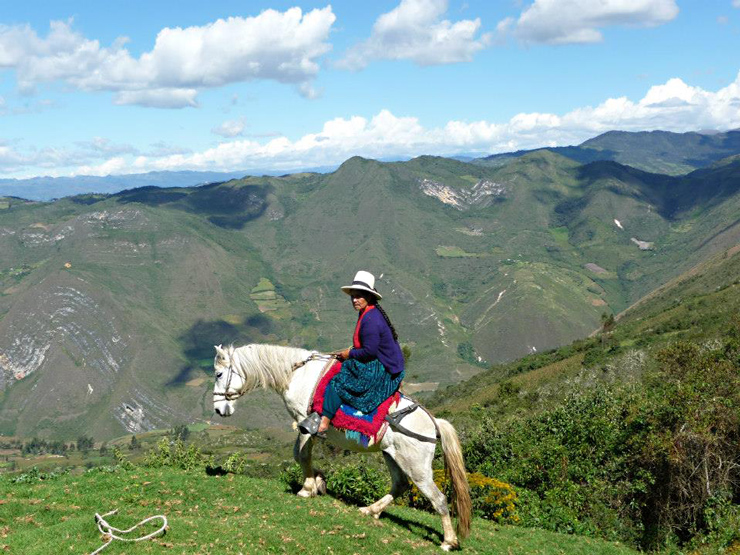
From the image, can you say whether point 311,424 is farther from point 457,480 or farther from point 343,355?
point 457,480

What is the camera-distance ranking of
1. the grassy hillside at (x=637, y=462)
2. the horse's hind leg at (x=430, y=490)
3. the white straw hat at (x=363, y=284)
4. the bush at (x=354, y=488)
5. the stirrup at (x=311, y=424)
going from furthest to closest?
the grassy hillside at (x=637, y=462) → the bush at (x=354, y=488) → the stirrup at (x=311, y=424) → the white straw hat at (x=363, y=284) → the horse's hind leg at (x=430, y=490)

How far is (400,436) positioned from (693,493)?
1410 cm

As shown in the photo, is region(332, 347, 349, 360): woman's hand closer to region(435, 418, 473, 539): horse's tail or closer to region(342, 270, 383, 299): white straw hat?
region(342, 270, 383, 299): white straw hat

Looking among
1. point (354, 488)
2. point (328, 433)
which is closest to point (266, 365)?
point (328, 433)

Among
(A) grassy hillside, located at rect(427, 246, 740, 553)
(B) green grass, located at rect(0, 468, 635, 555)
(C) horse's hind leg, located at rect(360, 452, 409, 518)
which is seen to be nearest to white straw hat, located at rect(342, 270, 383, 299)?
(C) horse's hind leg, located at rect(360, 452, 409, 518)

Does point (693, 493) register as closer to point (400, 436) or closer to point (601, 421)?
point (601, 421)

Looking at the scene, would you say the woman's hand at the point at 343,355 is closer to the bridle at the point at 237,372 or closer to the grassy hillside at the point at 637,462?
the bridle at the point at 237,372

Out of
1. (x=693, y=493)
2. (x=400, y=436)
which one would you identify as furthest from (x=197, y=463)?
(x=693, y=493)

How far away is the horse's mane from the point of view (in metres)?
13.1

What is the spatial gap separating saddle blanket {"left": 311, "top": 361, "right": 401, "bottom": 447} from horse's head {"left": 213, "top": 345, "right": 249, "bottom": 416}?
2168 millimetres

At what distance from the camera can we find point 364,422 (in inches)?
475

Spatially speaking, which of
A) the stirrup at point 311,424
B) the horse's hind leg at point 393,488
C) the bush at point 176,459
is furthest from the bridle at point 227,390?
the bush at point 176,459

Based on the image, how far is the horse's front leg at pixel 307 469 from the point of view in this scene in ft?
41.3

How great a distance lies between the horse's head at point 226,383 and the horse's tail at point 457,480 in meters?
4.80
